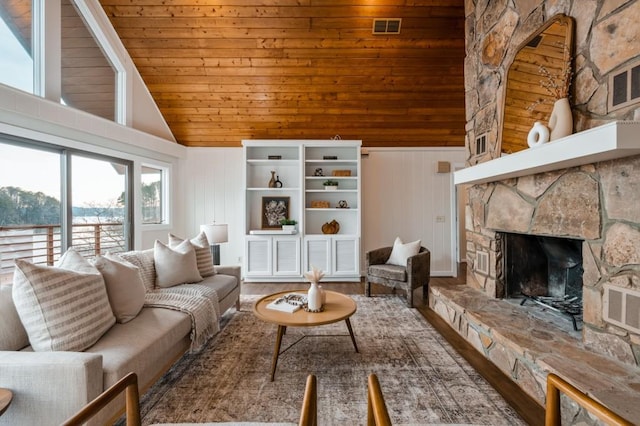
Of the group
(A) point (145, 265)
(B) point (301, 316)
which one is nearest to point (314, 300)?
(B) point (301, 316)

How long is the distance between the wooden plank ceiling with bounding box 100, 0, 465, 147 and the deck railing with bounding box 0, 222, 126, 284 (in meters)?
2.07

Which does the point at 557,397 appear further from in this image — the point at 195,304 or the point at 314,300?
the point at 195,304

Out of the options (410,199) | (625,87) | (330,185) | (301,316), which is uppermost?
(625,87)

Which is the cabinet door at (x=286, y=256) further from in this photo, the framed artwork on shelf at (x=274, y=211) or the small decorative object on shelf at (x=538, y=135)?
the small decorative object on shelf at (x=538, y=135)

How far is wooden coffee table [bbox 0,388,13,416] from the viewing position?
3.83 ft

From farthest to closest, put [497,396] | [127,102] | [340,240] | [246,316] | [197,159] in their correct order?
[197,159] < [340,240] < [127,102] < [246,316] < [497,396]

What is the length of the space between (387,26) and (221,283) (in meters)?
3.66

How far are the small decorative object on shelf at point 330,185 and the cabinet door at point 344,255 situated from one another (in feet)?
2.76

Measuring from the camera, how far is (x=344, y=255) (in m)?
4.87

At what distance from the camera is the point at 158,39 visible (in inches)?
155

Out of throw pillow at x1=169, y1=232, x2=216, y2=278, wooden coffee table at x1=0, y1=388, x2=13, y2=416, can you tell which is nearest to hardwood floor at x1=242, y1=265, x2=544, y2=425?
throw pillow at x1=169, y1=232, x2=216, y2=278

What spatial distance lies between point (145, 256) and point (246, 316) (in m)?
1.23

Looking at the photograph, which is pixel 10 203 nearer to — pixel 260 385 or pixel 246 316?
pixel 246 316

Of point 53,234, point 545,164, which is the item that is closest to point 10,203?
point 53,234
